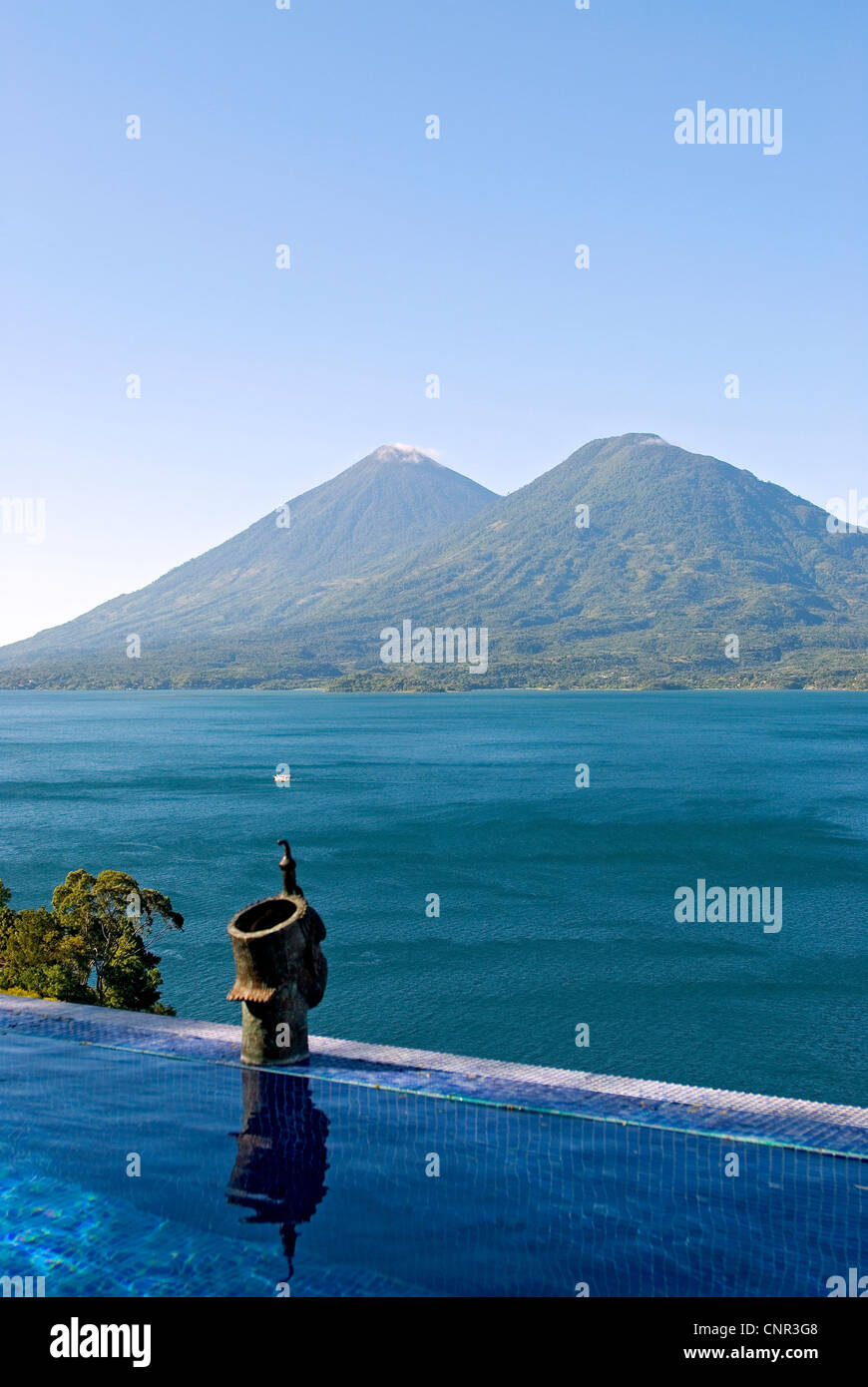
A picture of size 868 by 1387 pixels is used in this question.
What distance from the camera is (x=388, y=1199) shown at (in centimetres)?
860

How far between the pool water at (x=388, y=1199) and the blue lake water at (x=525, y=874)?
16811mm

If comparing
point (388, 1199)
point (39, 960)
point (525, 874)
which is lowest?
point (525, 874)

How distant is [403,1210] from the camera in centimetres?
843

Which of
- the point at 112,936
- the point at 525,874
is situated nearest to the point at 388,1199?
the point at 112,936

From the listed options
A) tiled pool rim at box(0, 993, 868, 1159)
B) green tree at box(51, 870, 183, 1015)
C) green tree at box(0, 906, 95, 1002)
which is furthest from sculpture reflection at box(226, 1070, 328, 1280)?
green tree at box(51, 870, 183, 1015)

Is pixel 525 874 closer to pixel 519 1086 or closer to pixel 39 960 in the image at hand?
pixel 39 960

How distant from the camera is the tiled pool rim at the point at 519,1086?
32.2ft

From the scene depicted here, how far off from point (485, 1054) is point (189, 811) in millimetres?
45037

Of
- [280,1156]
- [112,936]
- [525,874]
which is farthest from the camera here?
[525,874]

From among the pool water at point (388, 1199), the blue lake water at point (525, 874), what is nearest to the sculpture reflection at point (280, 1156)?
the pool water at point (388, 1199)

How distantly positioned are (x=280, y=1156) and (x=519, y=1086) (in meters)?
2.63

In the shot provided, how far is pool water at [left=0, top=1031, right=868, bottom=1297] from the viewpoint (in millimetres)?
7570

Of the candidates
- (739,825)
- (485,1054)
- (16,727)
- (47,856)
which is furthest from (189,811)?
(16,727)

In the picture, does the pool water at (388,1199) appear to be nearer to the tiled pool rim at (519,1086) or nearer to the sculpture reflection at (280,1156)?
the sculpture reflection at (280,1156)
